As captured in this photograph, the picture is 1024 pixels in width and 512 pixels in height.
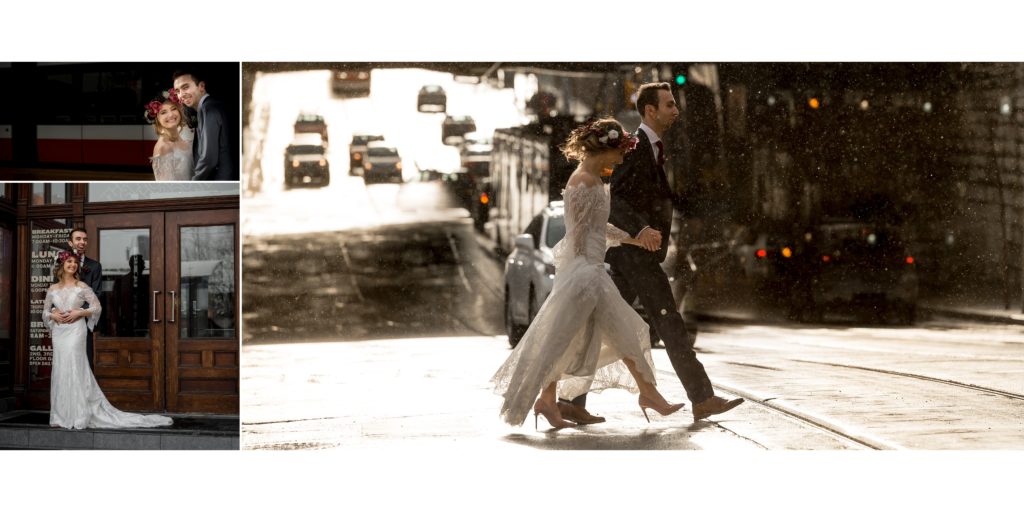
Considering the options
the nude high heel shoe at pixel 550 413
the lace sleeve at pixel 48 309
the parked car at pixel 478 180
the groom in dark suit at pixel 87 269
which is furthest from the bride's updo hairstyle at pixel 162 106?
the nude high heel shoe at pixel 550 413

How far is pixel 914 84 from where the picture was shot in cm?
673

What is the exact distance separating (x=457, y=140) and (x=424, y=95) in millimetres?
350

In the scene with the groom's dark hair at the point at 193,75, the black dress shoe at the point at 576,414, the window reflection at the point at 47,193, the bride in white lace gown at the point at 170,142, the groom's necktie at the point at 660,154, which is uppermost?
the groom's dark hair at the point at 193,75

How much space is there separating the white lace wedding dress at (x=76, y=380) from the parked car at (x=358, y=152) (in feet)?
6.59

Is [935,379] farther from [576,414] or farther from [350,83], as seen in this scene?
[350,83]

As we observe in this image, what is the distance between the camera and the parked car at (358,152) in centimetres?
669

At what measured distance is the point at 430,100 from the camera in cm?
664

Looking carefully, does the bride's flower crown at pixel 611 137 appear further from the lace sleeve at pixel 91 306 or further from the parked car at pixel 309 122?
the lace sleeve at pixel 91 306

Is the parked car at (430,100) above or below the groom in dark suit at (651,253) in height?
above

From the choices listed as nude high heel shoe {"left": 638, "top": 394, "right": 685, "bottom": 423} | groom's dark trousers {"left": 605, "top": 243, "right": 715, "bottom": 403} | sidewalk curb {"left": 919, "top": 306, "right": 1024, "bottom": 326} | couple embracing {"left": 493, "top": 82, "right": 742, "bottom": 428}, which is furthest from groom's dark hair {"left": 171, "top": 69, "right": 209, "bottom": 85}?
sidewalk curb {"left": 919, "top": 306, "right": 1024, "bottom": 326}

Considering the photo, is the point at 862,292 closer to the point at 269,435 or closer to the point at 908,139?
the point at 908,139

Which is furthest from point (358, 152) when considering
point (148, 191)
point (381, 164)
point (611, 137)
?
point (611, 137)

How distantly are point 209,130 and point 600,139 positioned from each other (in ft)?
8.23

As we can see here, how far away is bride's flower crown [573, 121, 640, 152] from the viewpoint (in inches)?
244
